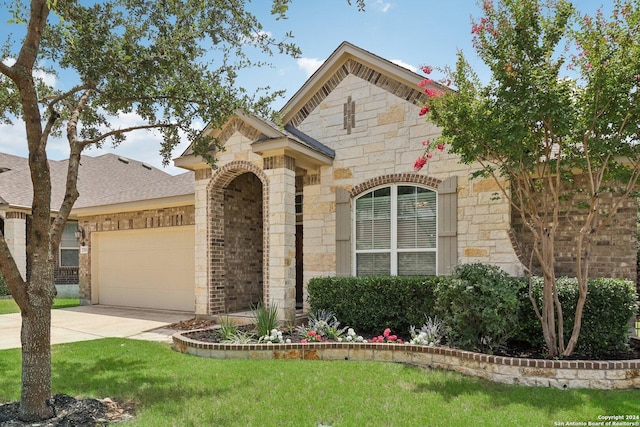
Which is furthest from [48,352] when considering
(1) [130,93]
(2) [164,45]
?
(2) [164,45]

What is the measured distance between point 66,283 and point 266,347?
14.7m

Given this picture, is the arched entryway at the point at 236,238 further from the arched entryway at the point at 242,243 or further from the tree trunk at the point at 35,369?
the tree trunk at the point at 35,369

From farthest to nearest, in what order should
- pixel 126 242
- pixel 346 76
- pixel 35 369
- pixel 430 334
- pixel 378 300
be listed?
pixel 126 242 < pixel 346 76 < pixel 378 300 < pixel 430 334 < pixel 35 369

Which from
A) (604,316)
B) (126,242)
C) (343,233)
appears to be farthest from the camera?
(126,242)

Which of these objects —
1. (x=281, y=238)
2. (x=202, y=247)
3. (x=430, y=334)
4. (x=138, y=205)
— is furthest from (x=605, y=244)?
(x=138, y=205)

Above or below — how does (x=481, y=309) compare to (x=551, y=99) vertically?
below

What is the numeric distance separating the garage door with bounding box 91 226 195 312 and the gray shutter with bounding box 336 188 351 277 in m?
4.88

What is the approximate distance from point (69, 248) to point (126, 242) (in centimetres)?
618

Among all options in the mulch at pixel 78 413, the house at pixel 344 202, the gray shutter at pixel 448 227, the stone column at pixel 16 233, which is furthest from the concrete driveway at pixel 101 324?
the gray shutter at pixel 448 227

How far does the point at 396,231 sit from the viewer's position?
9.05 meters

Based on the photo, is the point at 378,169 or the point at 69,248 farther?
the point at 69,248

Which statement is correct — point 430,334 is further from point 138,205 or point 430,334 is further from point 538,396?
point 138,205

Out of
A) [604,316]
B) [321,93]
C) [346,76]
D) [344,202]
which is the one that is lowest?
[604,316]

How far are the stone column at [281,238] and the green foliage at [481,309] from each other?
3.51 m
